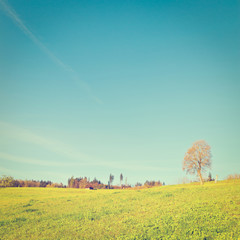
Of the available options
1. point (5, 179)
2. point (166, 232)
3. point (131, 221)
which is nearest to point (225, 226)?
point (166, 232)

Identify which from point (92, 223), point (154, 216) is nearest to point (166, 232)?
point (154, 216)

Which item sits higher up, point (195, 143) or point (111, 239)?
point (195, 143)

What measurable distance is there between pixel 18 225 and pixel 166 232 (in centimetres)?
1650

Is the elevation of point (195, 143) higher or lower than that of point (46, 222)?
higher

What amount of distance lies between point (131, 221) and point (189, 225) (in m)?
5.95

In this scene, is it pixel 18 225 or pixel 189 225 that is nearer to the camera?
pixel 189 225

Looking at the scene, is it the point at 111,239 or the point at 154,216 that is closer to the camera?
the point at 111,239

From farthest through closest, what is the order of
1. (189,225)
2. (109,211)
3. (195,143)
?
1. (195,143)
2. (109,211)
3. (189,225)

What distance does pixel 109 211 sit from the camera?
73.0 feet

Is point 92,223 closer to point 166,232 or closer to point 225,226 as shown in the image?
point 166,232

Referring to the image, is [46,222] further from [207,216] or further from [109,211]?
[207,216]

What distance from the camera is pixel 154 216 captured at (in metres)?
17.9

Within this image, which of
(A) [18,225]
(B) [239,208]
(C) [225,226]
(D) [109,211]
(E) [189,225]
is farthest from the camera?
(D) [109,211]

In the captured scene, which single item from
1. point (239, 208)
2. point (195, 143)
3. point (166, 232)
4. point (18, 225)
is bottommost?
point (18, 225)
